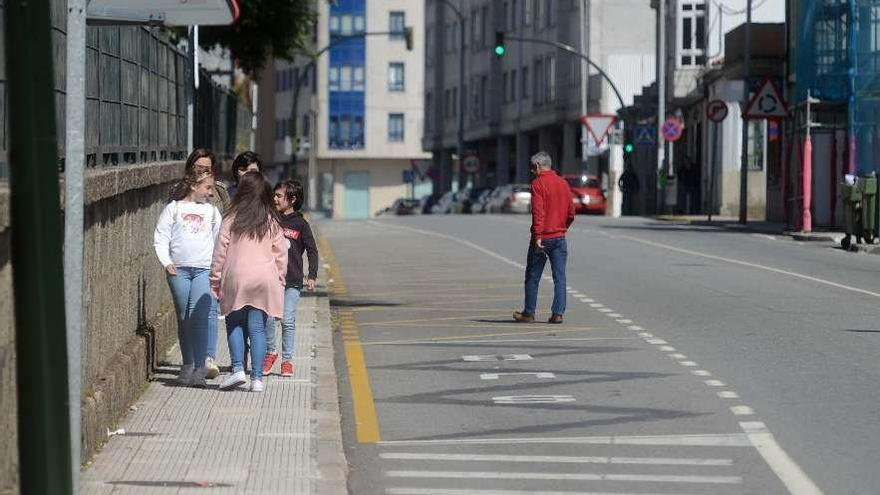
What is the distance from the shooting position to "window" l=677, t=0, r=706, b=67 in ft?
216

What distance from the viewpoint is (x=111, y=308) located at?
11.2 metres

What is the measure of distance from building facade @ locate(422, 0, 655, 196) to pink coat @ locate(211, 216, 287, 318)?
5304 cm

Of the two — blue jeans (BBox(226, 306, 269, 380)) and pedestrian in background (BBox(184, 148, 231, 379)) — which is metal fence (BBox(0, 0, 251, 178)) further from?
blue jeans (BBox(226, 306, 269, 380))

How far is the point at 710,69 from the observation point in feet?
202

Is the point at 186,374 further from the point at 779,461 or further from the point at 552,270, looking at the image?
the point at 552,270

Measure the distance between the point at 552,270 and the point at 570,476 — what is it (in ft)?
30.1

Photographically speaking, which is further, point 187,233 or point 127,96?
point 127,96

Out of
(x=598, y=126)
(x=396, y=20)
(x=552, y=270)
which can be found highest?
(x=396, y=20)

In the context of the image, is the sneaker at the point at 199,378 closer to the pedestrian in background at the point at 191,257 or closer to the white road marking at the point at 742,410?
the pedestrian in background at the point at 191,257

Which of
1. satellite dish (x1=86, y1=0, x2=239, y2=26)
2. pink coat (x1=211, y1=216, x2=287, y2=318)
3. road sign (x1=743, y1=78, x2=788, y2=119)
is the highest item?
road sign (x1=743, y1=78, x2=788, y2=119)

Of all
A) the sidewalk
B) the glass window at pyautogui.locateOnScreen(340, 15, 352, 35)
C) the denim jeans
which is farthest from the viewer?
the glass window at pyautogui.locateOnScreen(340, 15, 352, 35)

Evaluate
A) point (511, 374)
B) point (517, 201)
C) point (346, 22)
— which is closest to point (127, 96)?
point (511, 374)

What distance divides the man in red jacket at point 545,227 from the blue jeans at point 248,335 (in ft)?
20.1

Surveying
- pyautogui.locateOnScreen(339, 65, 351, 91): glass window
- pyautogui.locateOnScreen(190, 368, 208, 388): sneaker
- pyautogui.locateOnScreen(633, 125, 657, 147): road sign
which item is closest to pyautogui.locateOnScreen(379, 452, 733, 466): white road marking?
pyautogui.locateOnScreen(190, 368, 208, 388): sneaker
